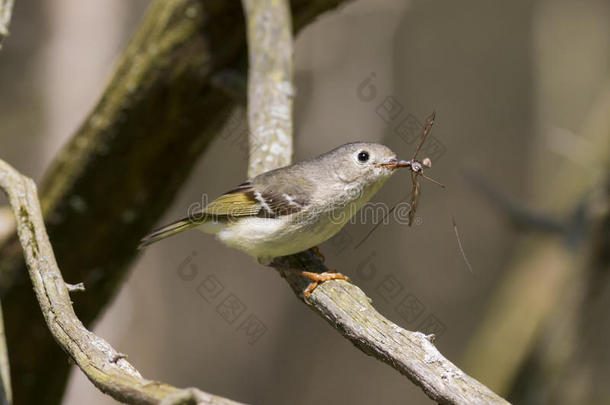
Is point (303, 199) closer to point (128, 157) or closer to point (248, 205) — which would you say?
point (248, 205)

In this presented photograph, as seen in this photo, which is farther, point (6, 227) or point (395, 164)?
point (6, 227)

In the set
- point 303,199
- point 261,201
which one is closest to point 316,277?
point 303,199

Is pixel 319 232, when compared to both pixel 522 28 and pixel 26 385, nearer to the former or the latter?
pixel 26 385

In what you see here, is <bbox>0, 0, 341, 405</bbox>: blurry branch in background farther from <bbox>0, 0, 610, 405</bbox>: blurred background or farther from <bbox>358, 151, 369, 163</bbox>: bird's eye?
<bbox>358, 151, 369, 163</bbox>: bird's eye

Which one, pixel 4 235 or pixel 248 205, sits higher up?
pixel 248 205

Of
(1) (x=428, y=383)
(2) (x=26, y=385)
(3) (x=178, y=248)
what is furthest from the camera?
(3) (x=178, y=248)

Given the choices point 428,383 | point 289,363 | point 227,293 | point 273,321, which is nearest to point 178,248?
point 227,293
